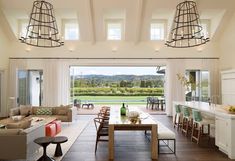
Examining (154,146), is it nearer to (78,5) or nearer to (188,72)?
(78,5)

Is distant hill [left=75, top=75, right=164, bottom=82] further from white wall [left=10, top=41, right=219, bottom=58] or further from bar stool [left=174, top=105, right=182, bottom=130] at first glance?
bar stool [left=174, top=105, right=182, bottom=130]

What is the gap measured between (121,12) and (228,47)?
4.83 m

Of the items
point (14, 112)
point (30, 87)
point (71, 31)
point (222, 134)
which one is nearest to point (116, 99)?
point (30, 87)

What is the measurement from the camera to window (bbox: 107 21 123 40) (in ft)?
38.1

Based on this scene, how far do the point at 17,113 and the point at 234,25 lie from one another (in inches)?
358

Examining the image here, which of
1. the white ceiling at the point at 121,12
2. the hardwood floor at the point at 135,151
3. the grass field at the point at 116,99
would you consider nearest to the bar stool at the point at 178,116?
the hardwood floor at the point at 135,151

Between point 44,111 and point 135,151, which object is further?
point 44,111

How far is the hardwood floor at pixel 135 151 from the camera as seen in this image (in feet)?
16.0

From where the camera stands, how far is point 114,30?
38.3 feet

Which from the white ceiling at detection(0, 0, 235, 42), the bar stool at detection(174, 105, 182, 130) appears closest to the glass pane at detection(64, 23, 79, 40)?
the white ceiling at detection(0, 0, 235, 42)

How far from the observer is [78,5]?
9703 mm

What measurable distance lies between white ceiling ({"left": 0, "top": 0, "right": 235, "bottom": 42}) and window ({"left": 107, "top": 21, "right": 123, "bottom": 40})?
466 mm

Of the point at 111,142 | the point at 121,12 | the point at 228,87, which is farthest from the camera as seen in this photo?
the point at 121,12

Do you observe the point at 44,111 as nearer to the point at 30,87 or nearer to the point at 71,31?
the point at 30,87
